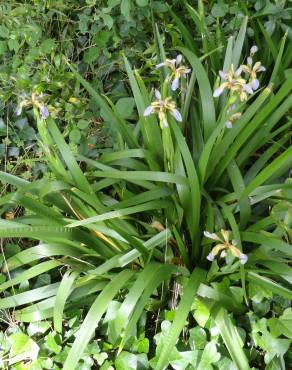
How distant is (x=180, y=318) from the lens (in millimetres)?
1288

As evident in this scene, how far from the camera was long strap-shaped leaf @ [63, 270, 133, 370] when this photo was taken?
4.24 ft

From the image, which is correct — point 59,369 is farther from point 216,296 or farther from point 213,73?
point 213,73

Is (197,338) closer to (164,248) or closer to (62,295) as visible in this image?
(164,248)

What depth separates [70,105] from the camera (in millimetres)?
1997

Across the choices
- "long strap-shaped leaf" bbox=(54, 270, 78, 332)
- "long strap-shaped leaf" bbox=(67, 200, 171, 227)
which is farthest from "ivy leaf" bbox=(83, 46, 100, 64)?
"long strap-shaped leaf" bbox=(54, 270, 78, 332)

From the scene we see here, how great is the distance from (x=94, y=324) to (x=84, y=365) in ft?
0.69

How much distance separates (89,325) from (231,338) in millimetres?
421

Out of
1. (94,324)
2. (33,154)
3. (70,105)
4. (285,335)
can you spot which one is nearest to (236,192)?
(285,335)

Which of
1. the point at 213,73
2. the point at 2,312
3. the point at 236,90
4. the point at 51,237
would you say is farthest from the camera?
the point at 213,73

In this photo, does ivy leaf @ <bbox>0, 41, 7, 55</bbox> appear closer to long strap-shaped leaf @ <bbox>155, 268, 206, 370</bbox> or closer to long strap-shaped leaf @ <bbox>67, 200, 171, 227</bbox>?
long strap-shaped leaf @ <bbox>67, 200, 171, 227</bbox>

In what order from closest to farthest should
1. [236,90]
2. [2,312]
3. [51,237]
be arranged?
[236,90], [51,237], [2,312]

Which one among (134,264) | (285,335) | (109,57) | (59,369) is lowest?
(59,369)

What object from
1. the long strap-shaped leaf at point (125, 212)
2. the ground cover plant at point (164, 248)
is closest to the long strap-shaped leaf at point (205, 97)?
the ground cover plant at point (164, 248)

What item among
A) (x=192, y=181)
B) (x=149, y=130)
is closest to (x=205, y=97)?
(x=149, y=130)
